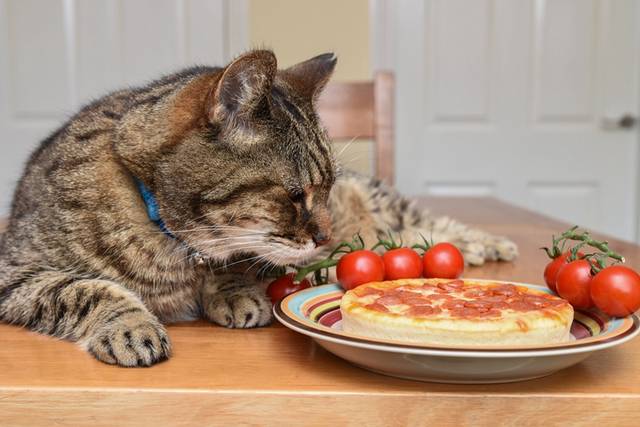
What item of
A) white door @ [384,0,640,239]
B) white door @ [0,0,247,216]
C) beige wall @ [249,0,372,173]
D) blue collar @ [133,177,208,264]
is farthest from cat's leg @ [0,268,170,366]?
white door @ [384,0,640,239]

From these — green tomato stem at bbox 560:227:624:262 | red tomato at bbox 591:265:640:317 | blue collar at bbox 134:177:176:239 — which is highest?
blue collar at bbox 134:177:176:239

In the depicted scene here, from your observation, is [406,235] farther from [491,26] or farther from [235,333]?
[491,26]

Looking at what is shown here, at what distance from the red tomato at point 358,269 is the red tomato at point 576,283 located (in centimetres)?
25

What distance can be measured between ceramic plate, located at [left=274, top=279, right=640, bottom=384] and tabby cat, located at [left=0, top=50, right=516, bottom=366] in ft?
0.90

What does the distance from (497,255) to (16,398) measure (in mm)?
1030

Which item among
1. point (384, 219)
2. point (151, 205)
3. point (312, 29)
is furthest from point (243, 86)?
point (312, 29)

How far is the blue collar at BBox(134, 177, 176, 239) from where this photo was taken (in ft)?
3.44

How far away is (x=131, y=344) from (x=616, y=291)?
56 centimetres

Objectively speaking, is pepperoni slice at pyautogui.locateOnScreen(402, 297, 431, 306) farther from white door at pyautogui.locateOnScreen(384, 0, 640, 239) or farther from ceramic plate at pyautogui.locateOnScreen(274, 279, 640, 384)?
white door at pyautogui.locateOnScreen(384, 0, 640, 239)

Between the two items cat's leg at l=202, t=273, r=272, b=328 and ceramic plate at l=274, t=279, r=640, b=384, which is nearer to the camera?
ceramic plate at l=274, t=279, r=640, b=384

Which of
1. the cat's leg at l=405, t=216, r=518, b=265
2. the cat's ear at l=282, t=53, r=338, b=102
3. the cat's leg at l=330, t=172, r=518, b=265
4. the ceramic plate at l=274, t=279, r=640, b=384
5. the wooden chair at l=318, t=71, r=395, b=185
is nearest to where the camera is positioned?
the ceramic plate at l=274, t=279, r=640, b=384

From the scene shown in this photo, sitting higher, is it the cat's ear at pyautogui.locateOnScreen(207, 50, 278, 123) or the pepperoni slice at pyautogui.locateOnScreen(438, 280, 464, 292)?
the cat's ear at pyautogui.locateOnScreen(207, 50, 278, 123)

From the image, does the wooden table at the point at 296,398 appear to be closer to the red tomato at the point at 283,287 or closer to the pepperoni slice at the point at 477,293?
the pepperoni slice at the point at 477,293

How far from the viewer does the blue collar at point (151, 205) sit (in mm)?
1048
